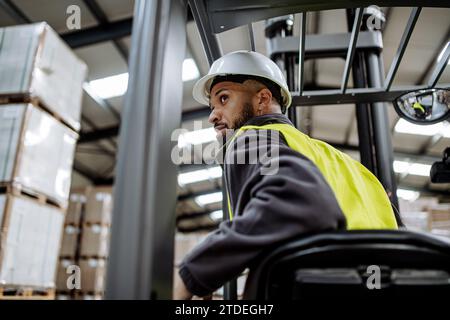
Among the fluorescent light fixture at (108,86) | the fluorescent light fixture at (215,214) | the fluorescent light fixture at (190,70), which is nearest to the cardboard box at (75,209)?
the fluorescent light fixture at (108,86)

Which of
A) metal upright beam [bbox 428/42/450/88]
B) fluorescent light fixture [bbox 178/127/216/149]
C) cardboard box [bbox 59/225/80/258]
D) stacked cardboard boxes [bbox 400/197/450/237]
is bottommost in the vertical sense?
metal upright beam [bbox 428/42/450/88]

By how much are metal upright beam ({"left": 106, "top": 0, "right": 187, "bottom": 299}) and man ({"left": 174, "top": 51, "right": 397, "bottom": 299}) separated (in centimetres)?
10

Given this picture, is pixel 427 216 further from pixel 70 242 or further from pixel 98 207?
pixel 70 242

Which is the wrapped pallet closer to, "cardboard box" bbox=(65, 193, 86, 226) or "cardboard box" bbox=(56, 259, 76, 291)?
"cardboard box" bbox=(56, 259, 76, 291)

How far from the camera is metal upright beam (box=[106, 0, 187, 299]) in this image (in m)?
0.74

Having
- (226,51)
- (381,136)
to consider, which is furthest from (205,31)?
(226,51)

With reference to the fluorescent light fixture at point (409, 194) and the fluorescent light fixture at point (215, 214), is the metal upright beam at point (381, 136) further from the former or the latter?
the fluorescent light fixture at point (215, 214)

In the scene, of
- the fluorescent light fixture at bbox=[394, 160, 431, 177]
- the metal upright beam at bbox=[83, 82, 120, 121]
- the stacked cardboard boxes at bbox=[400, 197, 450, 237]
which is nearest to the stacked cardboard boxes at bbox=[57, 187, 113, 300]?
the metal upright beam at bbox=[83, 82, 120, 121]

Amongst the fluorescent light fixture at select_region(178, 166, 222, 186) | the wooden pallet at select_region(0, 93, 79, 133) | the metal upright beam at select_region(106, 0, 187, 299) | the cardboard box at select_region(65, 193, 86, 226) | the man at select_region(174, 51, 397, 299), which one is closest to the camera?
the metal upright beam at select_region(106, 0, 187, 299)

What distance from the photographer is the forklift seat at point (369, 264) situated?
77cm

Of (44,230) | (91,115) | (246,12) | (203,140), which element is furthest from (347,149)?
(246,12)

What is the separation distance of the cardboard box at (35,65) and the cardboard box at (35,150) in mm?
151
